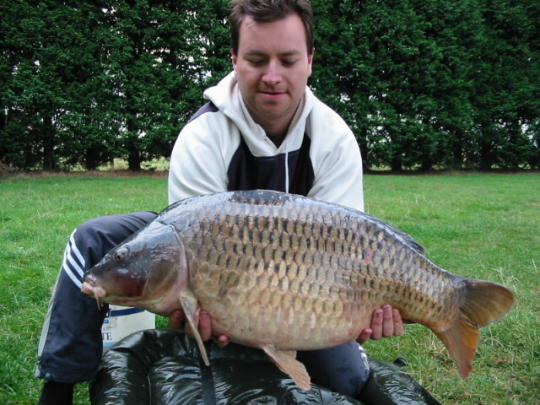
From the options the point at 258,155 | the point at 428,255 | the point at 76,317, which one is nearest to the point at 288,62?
the point at 258,155

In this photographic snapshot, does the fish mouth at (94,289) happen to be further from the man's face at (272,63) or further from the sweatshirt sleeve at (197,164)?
the man's face at (272,63)

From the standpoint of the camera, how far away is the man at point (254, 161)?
1.38 m

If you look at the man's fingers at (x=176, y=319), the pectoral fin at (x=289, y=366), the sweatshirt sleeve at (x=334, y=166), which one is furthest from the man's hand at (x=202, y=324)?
the sweatshirt sleeve at (x=334, y=166)

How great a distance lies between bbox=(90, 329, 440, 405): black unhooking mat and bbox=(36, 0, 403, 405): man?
0.27 feet

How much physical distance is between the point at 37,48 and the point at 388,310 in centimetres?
848

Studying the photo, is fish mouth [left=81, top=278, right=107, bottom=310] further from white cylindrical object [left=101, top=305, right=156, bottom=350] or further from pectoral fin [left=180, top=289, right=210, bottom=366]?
white cylindrical object [left=101, top=305, right=156, bottom=350]

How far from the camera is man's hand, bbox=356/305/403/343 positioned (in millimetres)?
1357

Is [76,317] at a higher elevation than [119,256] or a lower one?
lower

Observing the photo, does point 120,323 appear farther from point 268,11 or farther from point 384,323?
point 268,11

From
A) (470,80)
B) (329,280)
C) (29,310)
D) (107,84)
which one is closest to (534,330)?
(329,280)

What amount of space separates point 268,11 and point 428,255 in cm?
234

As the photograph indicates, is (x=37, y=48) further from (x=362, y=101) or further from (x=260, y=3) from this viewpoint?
(x=260, y=3)

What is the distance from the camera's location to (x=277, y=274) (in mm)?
1224

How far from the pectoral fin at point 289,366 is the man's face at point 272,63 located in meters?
0.77
